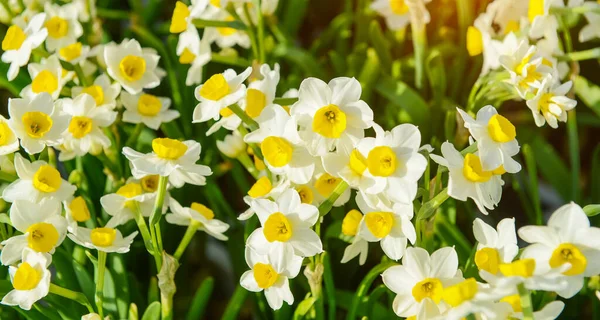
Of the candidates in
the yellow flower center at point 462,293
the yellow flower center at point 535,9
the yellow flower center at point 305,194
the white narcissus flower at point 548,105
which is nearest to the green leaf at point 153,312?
the yellow flower center at point 305,194

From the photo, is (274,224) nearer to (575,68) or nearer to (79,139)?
(79,139)

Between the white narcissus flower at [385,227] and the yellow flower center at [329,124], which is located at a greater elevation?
the yellow flower center at [329,124]

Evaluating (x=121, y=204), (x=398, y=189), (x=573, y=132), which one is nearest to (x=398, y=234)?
(x=398, y=189)

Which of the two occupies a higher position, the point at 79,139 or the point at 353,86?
the point at 353,86

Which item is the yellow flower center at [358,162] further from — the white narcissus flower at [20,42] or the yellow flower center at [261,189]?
the white narcissus flower at [20,42]

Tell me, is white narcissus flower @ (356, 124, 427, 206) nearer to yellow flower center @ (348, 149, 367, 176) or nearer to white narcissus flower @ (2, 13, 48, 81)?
yellow flower center @ (348, 149, 367, 176)

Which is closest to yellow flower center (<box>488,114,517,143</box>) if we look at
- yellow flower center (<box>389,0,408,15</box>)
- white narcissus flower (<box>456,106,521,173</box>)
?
white narcissus flower (<box>456,106,521,173</box>)
